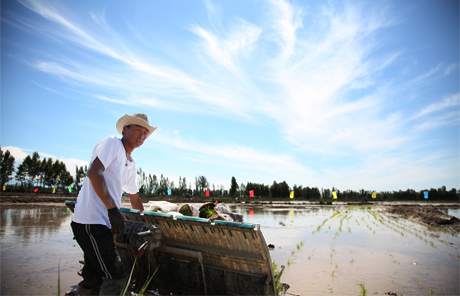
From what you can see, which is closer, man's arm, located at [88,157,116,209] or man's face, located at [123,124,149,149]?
man's arm, located at [88,157,116,209]

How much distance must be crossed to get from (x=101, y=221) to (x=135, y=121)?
1.06 meters

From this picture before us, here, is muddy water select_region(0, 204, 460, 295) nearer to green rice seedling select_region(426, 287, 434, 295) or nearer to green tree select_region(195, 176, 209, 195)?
green rice seedling select_region(426, 287, 434, 295)

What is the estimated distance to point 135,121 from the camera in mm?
2844

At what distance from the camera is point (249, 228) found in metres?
2.68

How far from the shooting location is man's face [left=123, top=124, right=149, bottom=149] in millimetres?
2830

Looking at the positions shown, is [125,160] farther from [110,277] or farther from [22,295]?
[22,295]

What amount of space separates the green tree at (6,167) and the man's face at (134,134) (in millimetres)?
57398

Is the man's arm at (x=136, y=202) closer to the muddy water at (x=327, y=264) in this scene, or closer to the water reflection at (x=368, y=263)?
the muddy water at (x=327, y=264)

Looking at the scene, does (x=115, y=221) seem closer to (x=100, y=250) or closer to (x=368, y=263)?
(x=100, y=250)

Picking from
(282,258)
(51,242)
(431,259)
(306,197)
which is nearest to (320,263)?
(282,258)

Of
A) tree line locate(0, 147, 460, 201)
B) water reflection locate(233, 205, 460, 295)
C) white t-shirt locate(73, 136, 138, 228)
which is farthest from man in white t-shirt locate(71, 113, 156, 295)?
tree line locate(0, 147, 460, 201)

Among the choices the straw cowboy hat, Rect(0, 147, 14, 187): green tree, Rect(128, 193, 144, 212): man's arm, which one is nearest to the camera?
the straw cowboy hat

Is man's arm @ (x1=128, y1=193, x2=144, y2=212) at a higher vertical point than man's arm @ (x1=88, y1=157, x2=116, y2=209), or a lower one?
lower

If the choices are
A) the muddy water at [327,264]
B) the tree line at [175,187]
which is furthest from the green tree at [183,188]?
the muddy water at [327,264]
